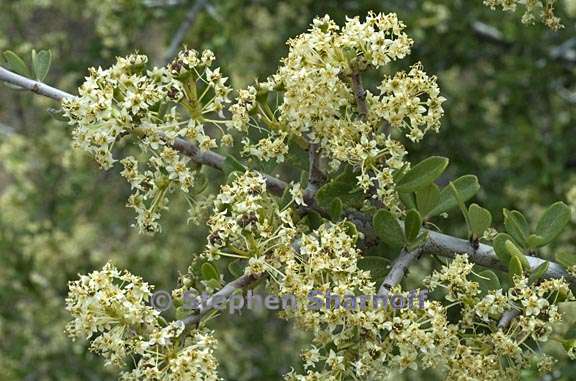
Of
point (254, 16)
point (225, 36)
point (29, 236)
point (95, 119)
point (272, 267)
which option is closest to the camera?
point (272, 267)

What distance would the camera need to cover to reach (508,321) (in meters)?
1.47

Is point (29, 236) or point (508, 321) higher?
point (29, 236)

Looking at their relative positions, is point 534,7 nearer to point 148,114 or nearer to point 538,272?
point 538,272

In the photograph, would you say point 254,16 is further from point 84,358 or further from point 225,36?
point 84,358

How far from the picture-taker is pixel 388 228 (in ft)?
5.03

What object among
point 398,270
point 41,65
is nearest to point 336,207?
point 398,270

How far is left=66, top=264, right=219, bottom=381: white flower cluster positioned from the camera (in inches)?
53.6

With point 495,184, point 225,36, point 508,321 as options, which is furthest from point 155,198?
point 495,184

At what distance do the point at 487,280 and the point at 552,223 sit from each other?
0.21 metres

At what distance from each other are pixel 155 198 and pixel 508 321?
2.19ft

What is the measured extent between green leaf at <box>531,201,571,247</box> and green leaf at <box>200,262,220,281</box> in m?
0.60

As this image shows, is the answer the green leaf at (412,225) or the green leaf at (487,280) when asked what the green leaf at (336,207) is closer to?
the green leaf at (412,225)

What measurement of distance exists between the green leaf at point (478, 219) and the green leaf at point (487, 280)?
7 cm

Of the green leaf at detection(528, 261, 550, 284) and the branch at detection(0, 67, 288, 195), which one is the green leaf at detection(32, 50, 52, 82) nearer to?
the branch at detection(0, 67, 288, 195)
